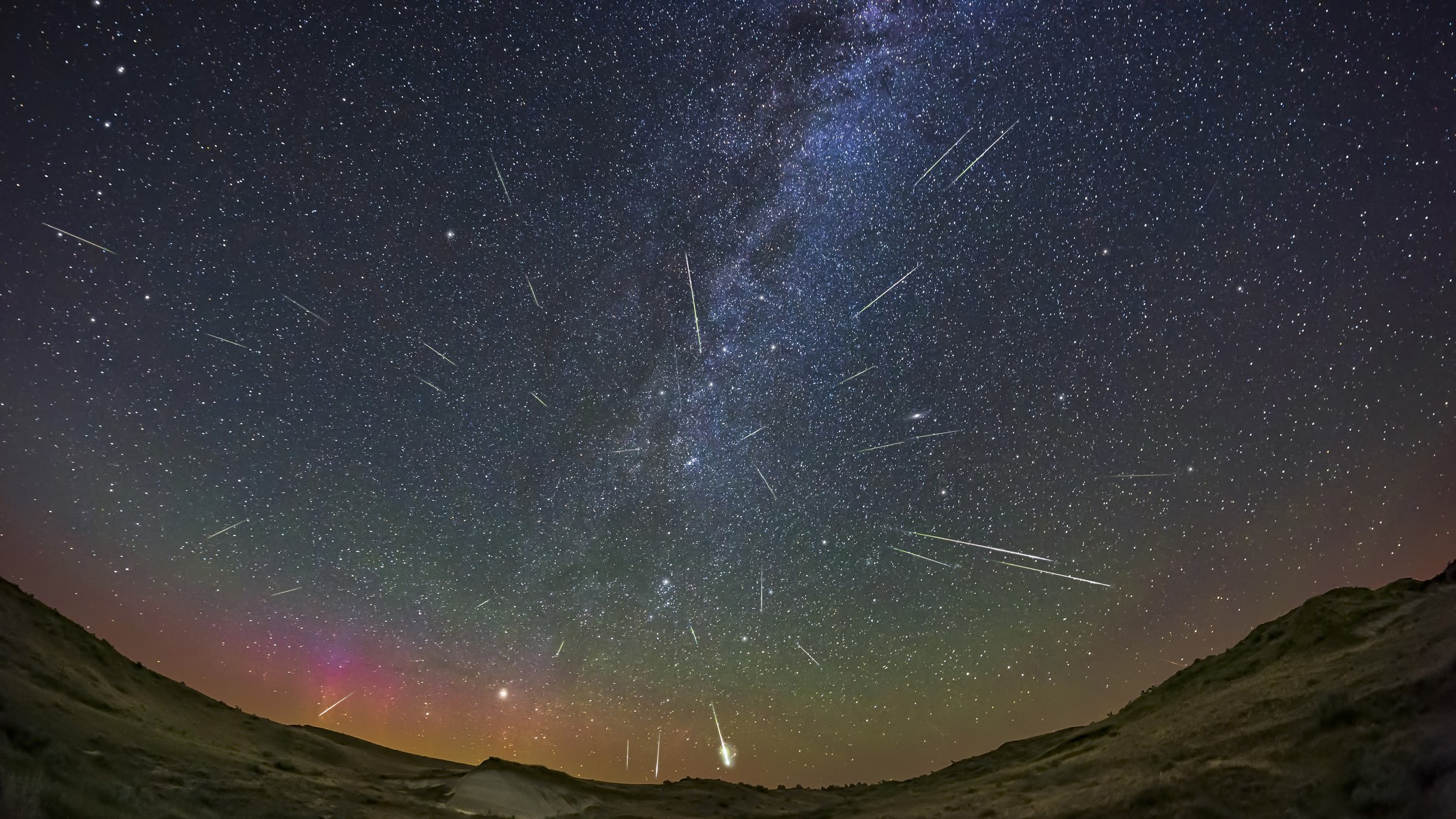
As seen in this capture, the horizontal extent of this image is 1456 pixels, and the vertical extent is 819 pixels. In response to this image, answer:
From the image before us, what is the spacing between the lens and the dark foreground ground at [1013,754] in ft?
39.5

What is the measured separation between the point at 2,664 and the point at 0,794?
1389 centimetres

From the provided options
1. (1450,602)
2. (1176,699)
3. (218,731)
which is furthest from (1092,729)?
(218,731)

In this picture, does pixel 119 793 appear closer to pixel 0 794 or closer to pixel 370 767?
pixel 0 794

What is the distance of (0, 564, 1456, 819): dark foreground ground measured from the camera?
39.5ft

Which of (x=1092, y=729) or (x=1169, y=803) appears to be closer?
(x=1169, y=803)

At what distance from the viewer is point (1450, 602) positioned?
64.7 feet

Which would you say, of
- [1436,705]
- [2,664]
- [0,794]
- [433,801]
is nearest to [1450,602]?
[1436,705]

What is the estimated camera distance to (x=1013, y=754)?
36.1 metres

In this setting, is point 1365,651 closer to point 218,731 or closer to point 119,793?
point 119,793

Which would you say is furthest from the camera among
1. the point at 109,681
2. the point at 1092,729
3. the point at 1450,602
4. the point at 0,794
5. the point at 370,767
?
the point at 370,767

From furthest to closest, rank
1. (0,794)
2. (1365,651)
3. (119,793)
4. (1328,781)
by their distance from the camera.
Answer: (1365,651)
(119,793)
(1328,781)
(0,794)

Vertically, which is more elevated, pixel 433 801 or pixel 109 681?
pixel 109 681

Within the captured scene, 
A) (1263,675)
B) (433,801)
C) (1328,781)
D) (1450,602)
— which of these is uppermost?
(1450,602)

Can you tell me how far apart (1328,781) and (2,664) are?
32722mm
